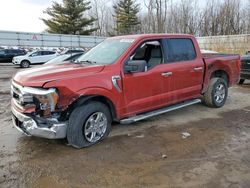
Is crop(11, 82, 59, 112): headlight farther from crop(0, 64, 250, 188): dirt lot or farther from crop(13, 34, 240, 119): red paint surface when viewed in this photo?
crop(0, 64, 250, 188): dirt lot

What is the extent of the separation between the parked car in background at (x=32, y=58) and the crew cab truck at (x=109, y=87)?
1961cm

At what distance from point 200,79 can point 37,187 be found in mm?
4317

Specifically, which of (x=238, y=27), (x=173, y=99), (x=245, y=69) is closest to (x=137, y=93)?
(x=173, y=99)

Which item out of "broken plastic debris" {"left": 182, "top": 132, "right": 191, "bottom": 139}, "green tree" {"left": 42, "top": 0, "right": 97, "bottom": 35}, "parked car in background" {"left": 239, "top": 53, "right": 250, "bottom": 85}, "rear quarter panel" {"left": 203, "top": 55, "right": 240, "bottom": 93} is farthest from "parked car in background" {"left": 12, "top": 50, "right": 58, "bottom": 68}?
"broken plastic debris" {"left": 182, "top": 132, "right": 191, "bottom": 139}

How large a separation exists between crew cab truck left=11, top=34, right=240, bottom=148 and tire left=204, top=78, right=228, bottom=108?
10.8 inches

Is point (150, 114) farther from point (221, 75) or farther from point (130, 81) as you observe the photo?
point (221, 75)

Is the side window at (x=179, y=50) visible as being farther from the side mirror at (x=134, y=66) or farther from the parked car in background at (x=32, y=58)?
the parked car in background at (x=32, y=58)

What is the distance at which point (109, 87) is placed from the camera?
453 centimetres

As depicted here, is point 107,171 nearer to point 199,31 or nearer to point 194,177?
point 194,177

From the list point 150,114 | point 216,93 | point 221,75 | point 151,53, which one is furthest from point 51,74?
point 221,75

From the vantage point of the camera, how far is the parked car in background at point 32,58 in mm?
23375

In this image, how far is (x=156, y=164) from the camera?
3.90m

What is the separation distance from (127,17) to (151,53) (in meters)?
43.0

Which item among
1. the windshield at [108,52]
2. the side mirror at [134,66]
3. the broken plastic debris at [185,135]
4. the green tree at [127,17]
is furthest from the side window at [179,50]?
the green tree at [127,17]
